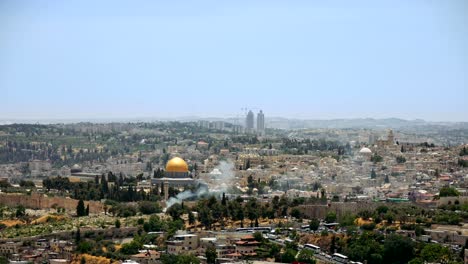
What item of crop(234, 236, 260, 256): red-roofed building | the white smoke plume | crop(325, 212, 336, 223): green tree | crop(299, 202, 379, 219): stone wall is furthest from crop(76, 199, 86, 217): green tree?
crop(234, 236, 260, 256): red-roofed building

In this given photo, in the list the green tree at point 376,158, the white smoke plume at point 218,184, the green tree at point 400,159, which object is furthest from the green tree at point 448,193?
the green tree at point 376,158

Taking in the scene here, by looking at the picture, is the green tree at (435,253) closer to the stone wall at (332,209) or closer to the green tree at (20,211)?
the stone wall at (332,209)

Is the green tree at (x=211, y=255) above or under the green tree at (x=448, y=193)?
under

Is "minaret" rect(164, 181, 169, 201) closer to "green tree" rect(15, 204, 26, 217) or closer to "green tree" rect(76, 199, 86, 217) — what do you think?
"green tree" rect(76, 199, 86, 217)

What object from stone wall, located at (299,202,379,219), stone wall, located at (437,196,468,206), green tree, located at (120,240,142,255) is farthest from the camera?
stone wall, located at (437,196,468,206)

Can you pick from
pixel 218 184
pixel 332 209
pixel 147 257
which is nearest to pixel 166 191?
pixel 218 184

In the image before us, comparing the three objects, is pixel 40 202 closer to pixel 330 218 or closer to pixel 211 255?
pixel 330 218
